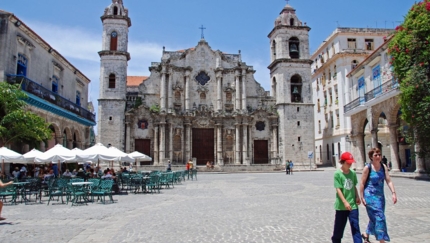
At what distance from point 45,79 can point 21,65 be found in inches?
150

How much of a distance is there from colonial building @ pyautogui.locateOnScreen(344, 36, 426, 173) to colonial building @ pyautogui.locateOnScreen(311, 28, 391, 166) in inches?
277

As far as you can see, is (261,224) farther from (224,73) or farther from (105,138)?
(224,73)

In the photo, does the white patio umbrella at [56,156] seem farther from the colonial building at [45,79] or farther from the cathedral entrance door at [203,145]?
the cathedral entrance door at [203,145]

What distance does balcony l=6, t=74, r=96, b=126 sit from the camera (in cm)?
2041

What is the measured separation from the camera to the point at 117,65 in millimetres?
38281

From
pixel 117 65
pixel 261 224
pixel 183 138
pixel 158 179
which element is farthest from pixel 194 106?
pixel 261 224

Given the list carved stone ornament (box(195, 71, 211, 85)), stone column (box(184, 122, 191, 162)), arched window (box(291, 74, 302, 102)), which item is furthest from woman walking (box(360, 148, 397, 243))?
carved stone ornament (box(195, 71, 211, 85))

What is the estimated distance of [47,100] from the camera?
23375 millimetres

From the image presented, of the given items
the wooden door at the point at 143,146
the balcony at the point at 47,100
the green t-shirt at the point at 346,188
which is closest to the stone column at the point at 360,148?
the wooden door at the point at 143,146

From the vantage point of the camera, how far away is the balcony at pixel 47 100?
20.4 m

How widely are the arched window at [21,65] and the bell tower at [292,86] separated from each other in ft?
85.5

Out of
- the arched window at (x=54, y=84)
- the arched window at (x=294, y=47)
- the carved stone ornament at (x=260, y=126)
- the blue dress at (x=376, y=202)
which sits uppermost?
the arched window at (x=294, y=47)

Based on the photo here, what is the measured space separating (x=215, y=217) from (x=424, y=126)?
1374cm

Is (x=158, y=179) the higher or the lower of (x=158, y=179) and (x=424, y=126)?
the lower
